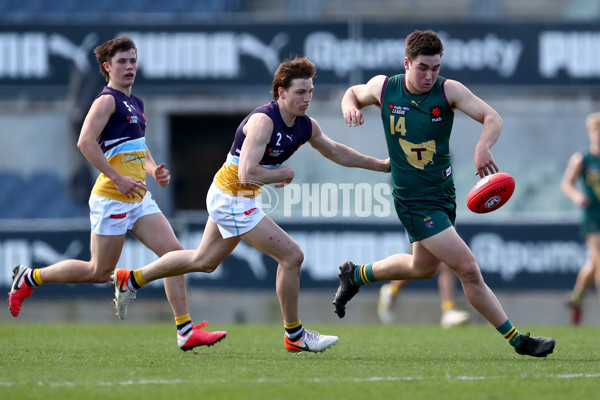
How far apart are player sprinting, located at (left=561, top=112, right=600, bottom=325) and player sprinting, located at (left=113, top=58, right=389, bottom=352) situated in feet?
16.3

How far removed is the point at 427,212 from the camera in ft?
21.7

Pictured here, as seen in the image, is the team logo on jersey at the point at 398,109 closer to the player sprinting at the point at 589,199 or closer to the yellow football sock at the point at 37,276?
the yellow football sock at the point at 37,276

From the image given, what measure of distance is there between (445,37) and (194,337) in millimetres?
9168

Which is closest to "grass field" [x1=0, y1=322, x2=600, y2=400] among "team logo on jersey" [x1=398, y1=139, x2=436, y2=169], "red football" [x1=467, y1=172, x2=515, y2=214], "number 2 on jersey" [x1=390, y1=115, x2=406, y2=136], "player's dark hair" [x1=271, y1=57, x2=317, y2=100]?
"red football" [x1=467, y1=172, x2=515, y2=214]

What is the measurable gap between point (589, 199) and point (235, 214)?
5.76 m

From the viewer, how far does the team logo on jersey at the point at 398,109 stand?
6.72 meters

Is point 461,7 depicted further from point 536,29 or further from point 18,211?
point 18,211

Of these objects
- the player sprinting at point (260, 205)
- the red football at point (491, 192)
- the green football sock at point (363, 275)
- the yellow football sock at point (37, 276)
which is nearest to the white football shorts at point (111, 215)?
the player sprinting at point (260, 205)

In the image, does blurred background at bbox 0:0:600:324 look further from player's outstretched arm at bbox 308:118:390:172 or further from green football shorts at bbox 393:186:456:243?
green football shorts at bbox 393:186:456:243

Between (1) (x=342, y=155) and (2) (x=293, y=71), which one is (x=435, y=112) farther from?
(2) (x=293, y=71)

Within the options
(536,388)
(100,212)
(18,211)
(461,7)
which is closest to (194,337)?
(100,212)

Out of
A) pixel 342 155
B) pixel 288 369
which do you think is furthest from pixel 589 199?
pixel 288 369

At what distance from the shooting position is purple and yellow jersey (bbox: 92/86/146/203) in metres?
7.11

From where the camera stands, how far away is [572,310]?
36.8ft
